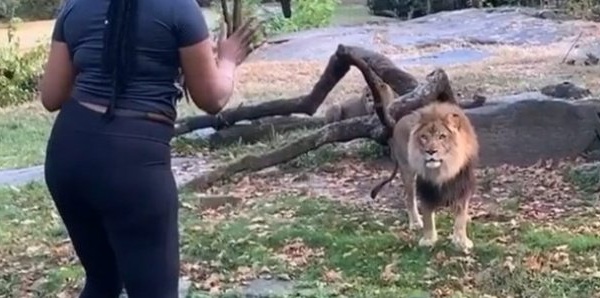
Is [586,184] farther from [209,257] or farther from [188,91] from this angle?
[188,91]

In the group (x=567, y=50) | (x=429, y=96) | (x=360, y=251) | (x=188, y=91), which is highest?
(x=188, y=91)

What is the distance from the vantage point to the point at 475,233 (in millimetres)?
6098

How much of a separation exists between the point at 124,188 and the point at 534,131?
17.6 ft

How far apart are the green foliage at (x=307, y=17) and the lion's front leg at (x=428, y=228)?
673 inches

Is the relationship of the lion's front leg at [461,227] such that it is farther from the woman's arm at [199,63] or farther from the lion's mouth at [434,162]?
the woman's arm at [199,63]

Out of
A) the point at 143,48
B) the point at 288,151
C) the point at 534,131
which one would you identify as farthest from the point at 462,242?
the point at 143,48

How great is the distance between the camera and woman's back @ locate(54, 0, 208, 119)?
3.19 meters

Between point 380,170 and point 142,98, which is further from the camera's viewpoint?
point 380,170

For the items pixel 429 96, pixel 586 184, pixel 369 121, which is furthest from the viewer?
pixel 369 121

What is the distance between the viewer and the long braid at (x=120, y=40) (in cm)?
318

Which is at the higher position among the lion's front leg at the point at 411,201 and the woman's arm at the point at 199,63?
the woman's arm at the point at 199,63

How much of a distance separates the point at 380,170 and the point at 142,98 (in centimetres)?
508

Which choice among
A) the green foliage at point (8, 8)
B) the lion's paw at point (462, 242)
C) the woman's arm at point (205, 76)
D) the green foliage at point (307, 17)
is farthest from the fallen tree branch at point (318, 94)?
the green foliage at point (8, 8)

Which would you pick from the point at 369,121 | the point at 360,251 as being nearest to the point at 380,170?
the point at 369,121
